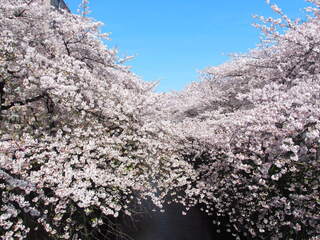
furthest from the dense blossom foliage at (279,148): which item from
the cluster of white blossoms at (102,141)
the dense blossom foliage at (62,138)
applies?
the dense blossom foliage at (62,138)

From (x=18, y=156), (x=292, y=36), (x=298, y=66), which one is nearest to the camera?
(x=18, y=156)

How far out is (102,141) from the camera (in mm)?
5992

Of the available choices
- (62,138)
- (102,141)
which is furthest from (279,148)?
(62,138)

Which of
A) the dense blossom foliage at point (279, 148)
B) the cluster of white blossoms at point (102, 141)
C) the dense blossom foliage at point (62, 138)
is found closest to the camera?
the dense blossom foliage at point (62, 138)

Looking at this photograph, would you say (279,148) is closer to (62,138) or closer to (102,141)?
(102,141)

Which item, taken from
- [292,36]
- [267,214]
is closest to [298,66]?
[292,36]

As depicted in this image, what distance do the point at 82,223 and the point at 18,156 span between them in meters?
2.20

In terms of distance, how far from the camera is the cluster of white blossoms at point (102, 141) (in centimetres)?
452

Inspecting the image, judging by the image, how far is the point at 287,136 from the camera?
21.6 ft

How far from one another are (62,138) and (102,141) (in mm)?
889

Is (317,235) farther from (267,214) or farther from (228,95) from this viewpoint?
(228,95)

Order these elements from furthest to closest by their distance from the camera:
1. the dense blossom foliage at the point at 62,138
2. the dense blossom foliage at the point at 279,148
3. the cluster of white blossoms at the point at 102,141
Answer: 1. the dense blossom foliage at the point at 279,148
2. the cluster of white blossoms at the point at 102,141
3. the dense blossom foliage at the point at 62,138

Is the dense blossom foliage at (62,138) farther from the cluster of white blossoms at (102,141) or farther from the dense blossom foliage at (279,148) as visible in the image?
the dense blossom foliage at (279,148)

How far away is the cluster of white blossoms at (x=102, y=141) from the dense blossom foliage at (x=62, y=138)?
3 centimetres
